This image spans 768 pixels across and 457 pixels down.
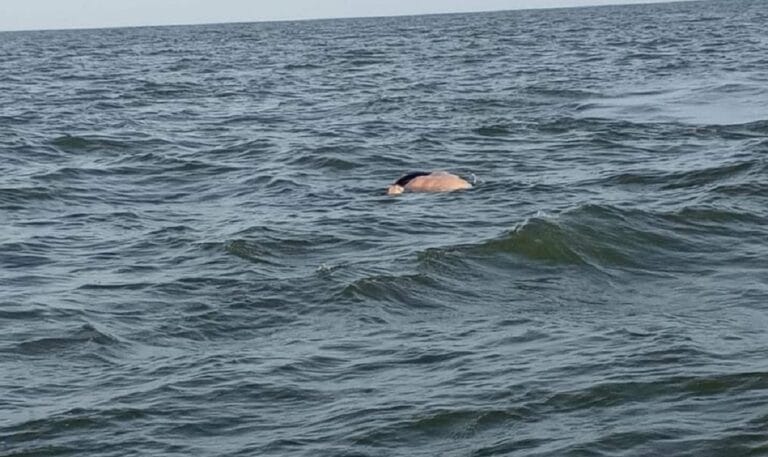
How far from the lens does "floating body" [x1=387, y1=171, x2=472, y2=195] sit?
19047 mm

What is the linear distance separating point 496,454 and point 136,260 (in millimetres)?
7150

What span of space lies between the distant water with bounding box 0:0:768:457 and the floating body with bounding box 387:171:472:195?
1.21 ft

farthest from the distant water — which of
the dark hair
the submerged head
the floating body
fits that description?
the dark hair

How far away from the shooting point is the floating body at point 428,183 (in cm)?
1905

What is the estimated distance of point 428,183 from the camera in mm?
19109

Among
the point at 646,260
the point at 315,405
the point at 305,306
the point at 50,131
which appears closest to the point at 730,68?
the point at 50,131

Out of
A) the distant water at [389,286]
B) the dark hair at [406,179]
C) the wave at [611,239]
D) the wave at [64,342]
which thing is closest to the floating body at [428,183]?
the dark hair at [406,179]

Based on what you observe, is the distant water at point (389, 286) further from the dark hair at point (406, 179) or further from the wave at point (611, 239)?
the dark hair at point (406, 179)

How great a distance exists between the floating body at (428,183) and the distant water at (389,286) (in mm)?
368

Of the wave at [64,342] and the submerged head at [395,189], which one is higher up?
the wave at [64,342]

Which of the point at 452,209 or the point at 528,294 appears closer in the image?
the point at 528,294

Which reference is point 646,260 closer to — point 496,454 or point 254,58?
point 496,454

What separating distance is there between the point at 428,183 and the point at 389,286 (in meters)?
5.97

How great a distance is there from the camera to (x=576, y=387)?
392 inches
